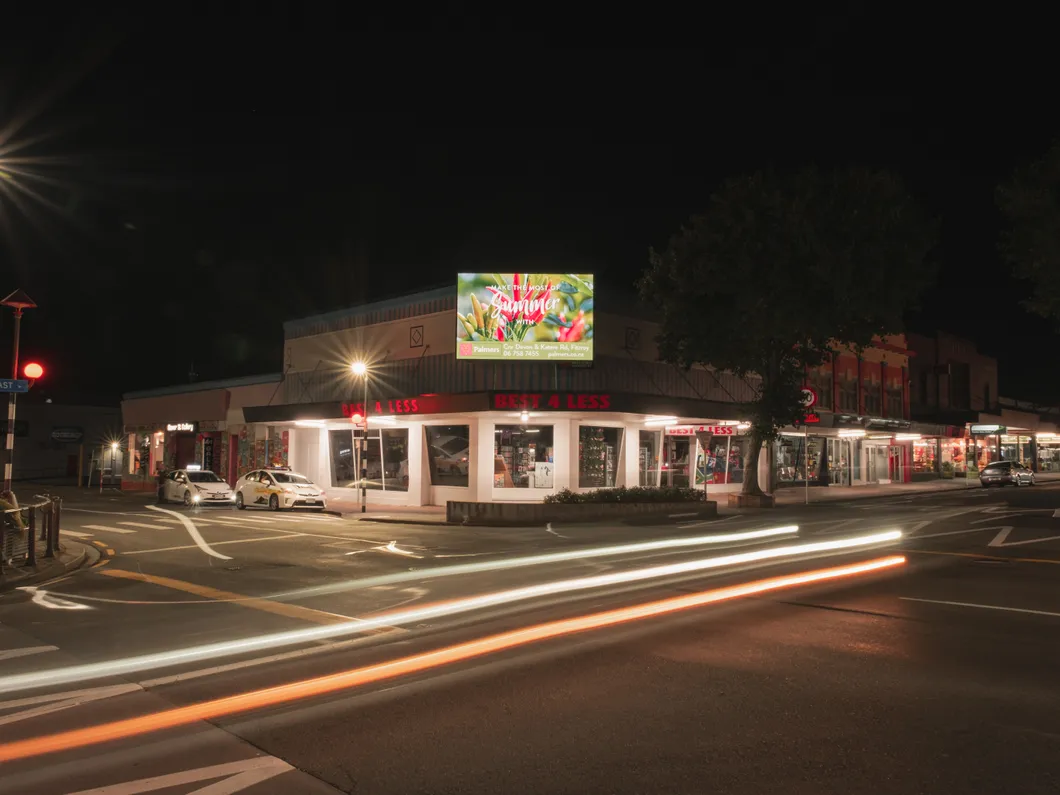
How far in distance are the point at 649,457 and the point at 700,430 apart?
316 cm

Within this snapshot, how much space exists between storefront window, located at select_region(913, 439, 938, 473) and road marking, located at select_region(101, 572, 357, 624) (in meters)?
52.4

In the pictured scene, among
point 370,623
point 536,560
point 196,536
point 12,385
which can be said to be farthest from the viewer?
point 196,536

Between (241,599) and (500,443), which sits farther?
(500,443)

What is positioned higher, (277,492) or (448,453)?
(448,453)

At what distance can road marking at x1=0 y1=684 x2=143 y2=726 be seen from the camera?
6488 mm

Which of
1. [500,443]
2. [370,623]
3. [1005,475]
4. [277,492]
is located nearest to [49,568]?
[370,623]

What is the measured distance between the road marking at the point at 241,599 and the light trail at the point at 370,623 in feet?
1.80

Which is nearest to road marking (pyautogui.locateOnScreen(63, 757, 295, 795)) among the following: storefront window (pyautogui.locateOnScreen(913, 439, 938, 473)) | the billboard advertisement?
the billboard advertisement

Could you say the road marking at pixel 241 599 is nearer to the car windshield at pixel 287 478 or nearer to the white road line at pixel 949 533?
the white road line at pixel 949 533

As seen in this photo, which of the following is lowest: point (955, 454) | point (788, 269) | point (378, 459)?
point (955, 454)

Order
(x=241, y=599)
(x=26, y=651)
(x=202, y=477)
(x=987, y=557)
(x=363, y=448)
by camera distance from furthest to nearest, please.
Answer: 1. (x=202, y=477)
2. (x=363, y=448)
3. (x=987, y=557)
4. (x=241, y=599)
5. (x=26, y=651)

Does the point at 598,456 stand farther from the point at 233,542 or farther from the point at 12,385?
the point at 12,385

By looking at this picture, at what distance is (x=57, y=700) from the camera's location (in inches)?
271

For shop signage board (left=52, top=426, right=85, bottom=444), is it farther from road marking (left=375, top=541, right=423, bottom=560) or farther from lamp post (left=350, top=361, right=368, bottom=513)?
road marking (left=375, top=541, right=423, bottom=560)
